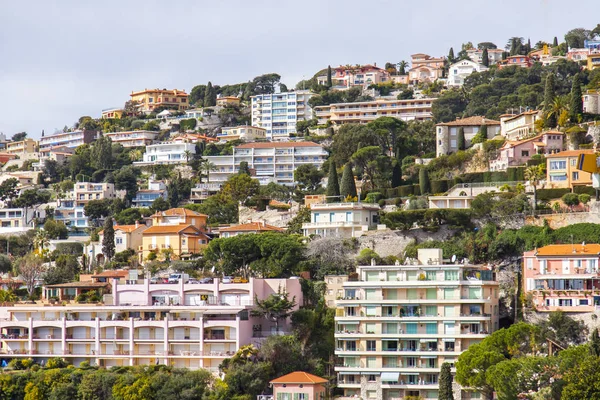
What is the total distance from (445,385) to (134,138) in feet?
314

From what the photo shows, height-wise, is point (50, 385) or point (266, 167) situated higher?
point (266, 167)

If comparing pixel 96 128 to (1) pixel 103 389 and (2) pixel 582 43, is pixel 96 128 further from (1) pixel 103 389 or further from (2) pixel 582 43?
(1) pixel 103 389

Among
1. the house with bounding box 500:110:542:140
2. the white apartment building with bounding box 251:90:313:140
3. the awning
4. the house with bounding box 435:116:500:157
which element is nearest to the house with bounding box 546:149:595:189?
the house with bounding box 500:110:542:140

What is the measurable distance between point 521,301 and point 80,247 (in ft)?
153

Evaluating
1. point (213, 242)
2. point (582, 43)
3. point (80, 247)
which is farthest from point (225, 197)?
point (582, 43)

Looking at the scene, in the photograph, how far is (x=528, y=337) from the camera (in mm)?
63312

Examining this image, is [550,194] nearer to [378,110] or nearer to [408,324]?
[408,324]

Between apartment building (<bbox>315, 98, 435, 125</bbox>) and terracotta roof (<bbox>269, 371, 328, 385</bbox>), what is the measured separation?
243ft

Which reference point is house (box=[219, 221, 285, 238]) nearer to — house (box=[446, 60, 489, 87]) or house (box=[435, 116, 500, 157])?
house (box=[435, 116, 500, 157])

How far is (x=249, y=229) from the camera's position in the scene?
297 feet

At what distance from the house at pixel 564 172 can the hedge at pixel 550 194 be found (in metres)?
1.22

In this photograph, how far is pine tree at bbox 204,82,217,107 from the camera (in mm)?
166125

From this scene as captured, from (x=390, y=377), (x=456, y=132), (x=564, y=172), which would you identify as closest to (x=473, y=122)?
(x=456, y=132)

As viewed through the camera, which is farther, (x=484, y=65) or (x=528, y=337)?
(x=484, y=65)
